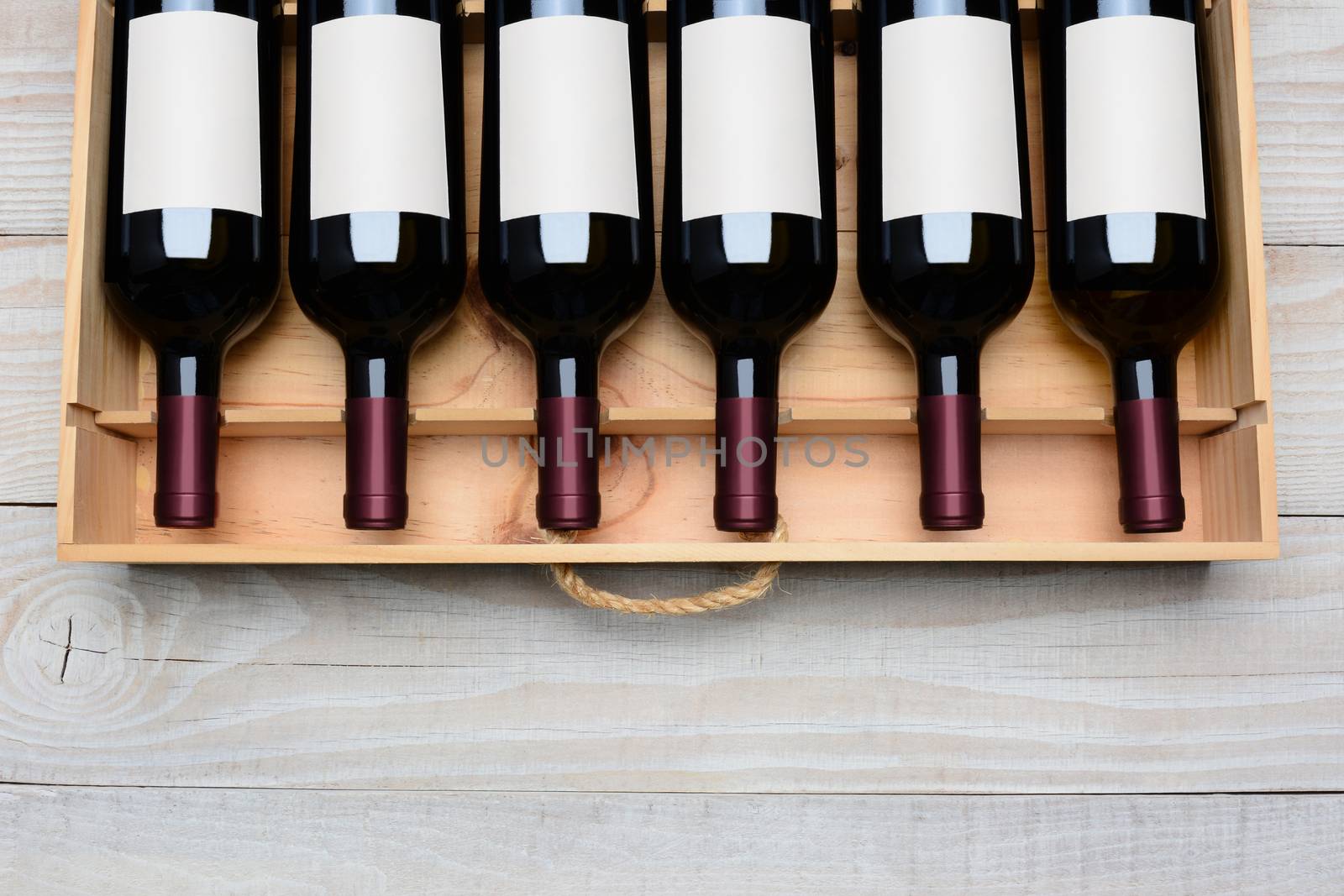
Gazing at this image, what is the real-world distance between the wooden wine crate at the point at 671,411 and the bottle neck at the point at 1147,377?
0.02m

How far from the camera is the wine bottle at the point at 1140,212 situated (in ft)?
2.03

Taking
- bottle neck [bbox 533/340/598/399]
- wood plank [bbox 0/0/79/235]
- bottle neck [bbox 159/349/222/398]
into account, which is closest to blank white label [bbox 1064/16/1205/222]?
bottle neck [bbox 533/340/598/399]

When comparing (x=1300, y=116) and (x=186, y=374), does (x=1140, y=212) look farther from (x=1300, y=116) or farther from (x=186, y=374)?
(x=186, y=374)

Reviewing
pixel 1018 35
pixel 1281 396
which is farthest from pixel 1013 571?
pixel 1018 35

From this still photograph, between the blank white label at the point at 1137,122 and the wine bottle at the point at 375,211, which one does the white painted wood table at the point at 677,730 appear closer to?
the wine bottle at the point at 375,211

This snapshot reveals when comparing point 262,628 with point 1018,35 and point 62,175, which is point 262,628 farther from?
point 1018,35

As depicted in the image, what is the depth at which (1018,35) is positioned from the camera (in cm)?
66

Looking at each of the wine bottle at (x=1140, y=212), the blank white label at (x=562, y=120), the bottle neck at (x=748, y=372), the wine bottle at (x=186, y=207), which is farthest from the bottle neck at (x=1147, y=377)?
the wine bottle at (x=186, y=207)

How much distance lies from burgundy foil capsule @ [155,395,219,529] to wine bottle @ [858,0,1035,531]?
44 cm

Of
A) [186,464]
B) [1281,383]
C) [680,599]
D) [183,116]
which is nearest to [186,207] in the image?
[183,116]

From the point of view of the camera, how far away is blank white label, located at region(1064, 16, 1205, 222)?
0.62 metres

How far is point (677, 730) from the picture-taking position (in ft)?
2.24

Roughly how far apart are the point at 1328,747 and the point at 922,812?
0.92ft

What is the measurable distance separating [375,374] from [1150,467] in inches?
19.4
